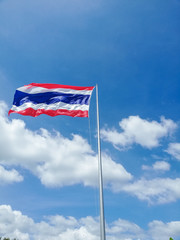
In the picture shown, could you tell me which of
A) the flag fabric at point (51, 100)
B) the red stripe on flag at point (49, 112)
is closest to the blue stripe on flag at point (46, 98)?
the flag fabric at point (51, 100)

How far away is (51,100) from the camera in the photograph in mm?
22359

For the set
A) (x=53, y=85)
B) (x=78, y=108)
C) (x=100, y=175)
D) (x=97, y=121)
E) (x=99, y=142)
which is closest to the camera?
(x=100, y=175)

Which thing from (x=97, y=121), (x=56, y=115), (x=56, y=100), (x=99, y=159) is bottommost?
(x=99, y=159)

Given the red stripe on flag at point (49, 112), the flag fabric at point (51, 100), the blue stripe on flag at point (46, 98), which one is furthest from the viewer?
the blue stripe on flag at point (46, 98)

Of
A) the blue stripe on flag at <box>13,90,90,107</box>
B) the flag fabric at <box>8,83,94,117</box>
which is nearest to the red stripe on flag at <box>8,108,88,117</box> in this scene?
the flag fabric at <box>8,83,94,117</box>

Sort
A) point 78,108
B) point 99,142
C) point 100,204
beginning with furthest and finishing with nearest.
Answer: point 78,108 → point 99,142 → point 100,204

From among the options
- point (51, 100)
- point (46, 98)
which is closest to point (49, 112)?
point (51, 100)

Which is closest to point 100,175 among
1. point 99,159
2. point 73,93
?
point 99,159

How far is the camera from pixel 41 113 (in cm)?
2178

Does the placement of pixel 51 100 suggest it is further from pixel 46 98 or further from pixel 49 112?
pixel 49 112

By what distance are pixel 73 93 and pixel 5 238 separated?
11865 cm

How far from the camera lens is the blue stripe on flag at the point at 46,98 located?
21.8 metres

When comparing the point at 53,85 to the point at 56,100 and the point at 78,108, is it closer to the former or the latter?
the point at 56,100

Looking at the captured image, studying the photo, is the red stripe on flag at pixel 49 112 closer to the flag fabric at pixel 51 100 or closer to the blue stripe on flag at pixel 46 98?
the flag fabric at pixel 51 100
